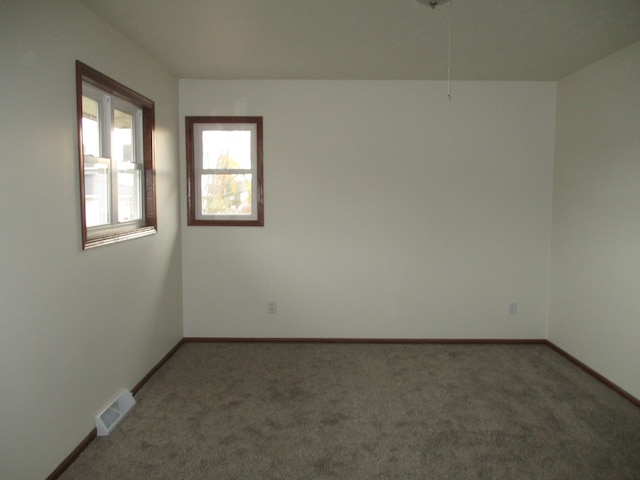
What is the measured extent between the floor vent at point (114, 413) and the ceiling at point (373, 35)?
2.39 meters

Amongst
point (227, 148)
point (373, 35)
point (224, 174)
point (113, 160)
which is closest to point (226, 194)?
point (224, 174)

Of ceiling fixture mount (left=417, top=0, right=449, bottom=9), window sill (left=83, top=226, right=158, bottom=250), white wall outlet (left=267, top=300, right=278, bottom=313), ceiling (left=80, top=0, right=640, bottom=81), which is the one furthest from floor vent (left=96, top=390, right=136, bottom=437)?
ceiling fixture mount (left=417, top=0, right=449, bottom=9)

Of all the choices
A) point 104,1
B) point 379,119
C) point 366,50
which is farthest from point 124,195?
point 379,119

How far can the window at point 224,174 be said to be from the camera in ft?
13.6

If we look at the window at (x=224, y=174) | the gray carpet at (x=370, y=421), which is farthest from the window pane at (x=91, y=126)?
the gray carpet at (x=370, y=421)

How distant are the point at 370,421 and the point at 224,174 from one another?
258cm

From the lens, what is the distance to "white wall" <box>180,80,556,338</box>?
4.11 meters

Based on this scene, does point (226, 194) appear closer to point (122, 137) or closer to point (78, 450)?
point (122, 137)

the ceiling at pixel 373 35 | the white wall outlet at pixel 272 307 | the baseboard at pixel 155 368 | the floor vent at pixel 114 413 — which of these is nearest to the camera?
the ceiling at pixel 373 35

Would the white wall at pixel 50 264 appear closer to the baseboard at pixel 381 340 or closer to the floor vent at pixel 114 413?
the floor vent at pixel 114 413

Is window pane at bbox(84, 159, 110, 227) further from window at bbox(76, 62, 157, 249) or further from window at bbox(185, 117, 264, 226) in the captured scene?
window at bbox(185, 117, 264, 226)

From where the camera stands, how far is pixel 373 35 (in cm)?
290

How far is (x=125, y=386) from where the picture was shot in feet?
9.94

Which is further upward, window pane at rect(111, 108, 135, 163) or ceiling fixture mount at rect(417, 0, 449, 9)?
ceiling fixture mount at rect(417, 0, 449, 9)
